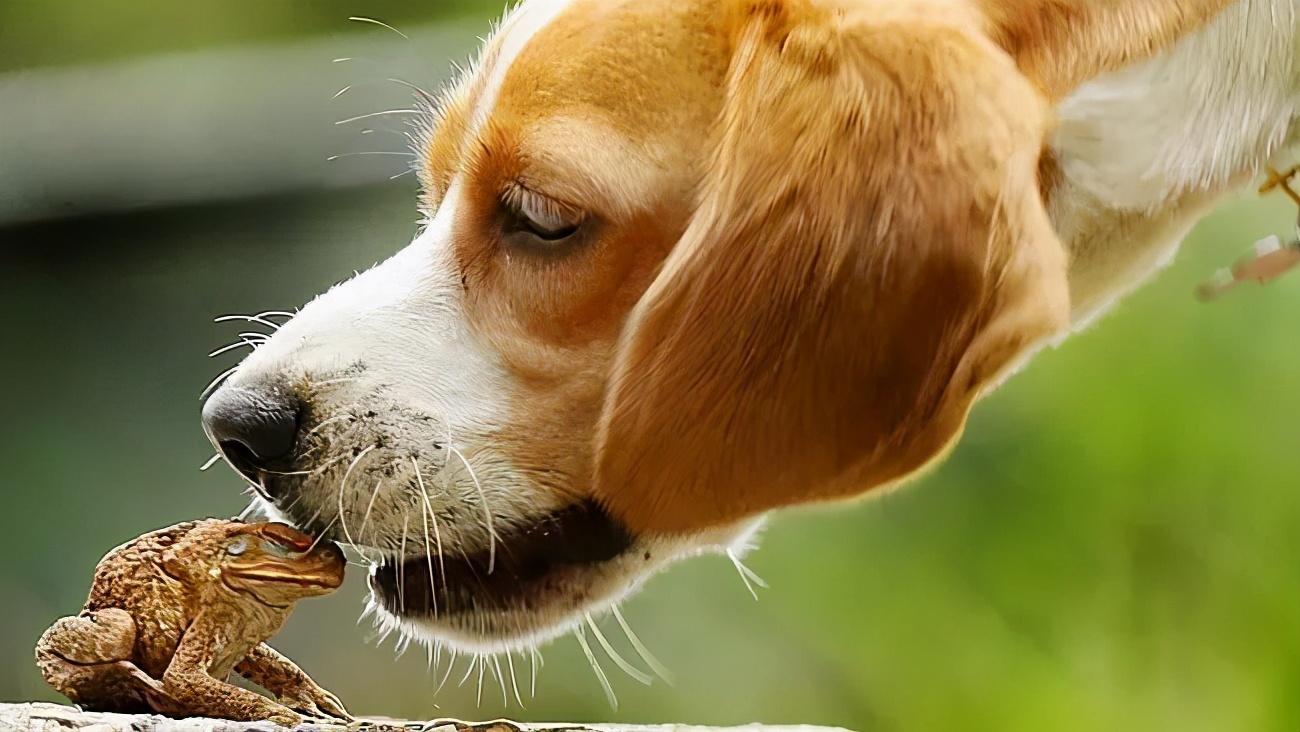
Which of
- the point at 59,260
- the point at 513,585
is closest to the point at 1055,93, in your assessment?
the point at 513,585

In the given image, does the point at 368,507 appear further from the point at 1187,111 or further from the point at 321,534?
the point at 1187,111

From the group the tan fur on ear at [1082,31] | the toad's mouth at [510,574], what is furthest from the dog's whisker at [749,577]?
the tan fur on ear at [1082,31]

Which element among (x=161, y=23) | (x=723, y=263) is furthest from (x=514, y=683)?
(x=161, y=23)

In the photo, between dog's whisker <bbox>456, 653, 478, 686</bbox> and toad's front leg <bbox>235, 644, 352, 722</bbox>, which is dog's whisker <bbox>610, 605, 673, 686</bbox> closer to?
dog's whisker <bbox>456, 653, 478, 686</bbox>

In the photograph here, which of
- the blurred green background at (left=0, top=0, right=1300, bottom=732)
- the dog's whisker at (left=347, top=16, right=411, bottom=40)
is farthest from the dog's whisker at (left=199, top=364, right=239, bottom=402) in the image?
the dog's whisker at (left=347, top=16, right=411, bottom=40)

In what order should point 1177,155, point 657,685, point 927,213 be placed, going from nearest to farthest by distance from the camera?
point 927,213, point 1177,155, point 657,685

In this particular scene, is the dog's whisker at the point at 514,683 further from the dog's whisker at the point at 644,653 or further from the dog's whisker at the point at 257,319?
the dog's whisker at the point at 257,319

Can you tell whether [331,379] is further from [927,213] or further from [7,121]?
[7,121]
